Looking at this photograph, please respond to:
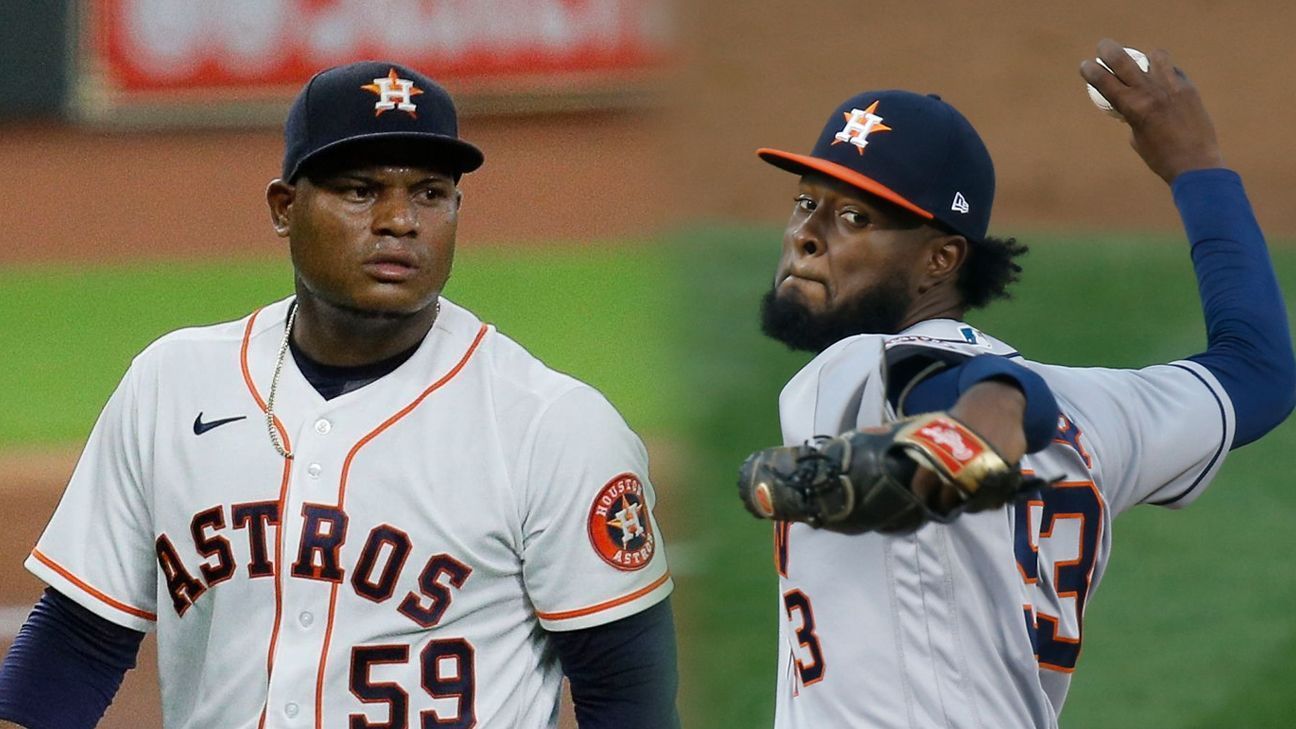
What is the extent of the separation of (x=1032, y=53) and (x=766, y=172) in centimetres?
169

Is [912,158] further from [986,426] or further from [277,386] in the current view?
[277,386]

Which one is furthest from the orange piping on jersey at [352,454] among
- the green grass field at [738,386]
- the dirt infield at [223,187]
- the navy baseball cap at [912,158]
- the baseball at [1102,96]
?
the dirt infield at [223,187]

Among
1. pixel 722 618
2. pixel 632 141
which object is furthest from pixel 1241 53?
pixel 722 618

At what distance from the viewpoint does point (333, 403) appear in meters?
2.59

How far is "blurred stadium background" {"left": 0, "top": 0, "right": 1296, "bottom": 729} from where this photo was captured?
556 centimetres

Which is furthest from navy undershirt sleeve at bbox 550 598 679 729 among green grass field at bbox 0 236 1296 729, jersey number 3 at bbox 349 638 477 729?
green grass field at bbox 0 236 1296 729

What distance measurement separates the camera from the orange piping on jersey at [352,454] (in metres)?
2.42

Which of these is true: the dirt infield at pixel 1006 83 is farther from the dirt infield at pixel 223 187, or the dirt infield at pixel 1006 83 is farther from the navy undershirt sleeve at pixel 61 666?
the navy undershirt sleeve at pixel 61 666

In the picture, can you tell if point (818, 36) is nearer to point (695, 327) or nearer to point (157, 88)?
point (695, 327)

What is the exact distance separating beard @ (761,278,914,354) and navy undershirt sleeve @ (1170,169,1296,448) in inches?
17.5

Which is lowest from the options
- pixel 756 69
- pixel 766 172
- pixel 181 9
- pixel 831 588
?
pixel 831 588

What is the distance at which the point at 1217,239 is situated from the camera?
8.32 feet

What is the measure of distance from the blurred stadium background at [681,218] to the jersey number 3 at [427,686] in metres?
2.55

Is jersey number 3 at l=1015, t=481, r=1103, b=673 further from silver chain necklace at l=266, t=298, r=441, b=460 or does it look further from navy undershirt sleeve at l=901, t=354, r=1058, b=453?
silver chain necklace at l=266, t=298, r=441, b=460
